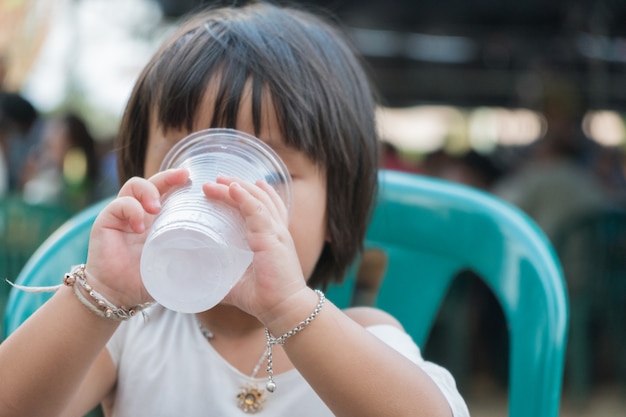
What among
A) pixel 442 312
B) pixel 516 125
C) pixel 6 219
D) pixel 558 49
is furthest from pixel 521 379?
pixel 516 125

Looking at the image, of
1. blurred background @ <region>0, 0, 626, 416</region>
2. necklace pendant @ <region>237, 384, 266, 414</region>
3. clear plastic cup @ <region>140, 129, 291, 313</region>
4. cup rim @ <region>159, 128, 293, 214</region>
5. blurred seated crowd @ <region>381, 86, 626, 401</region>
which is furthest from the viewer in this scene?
blurred seated crowd @ <region>381, 86, 626, 401</region>

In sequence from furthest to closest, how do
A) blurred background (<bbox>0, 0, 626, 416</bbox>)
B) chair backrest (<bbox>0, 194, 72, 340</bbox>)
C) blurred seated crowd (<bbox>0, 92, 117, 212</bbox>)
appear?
blurred seated crowd (<bbox>0, 92, 117, 212</bbox>) → blurred background (<bbox>0, 0, 626, 416</bbox>) → chair backrest (<bbox>0, 194, 72, 340</bbox>)

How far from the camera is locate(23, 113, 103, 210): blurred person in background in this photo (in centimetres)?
365

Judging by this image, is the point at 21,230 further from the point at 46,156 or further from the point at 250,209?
the point at 250,209

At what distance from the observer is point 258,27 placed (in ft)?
3.60

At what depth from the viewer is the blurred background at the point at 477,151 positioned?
11.3 feet

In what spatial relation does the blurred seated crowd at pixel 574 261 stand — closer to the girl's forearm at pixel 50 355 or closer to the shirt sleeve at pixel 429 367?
the shirt sleeve at pixel 429 367

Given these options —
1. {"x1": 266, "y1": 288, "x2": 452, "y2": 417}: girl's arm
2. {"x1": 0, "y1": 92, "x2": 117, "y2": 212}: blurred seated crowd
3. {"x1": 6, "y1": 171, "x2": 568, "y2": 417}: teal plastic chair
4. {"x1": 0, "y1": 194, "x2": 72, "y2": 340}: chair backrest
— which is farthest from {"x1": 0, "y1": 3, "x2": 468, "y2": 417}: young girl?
{"x1": 0, "y1": 92, "x2": 117, "y2": 212}: blurred seated crowd

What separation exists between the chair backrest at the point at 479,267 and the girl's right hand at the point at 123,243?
0.54 meters

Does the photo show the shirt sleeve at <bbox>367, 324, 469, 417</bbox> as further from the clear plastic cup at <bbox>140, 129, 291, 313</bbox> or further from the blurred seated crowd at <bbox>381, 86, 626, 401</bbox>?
the blurred seated crowd at <bbox>381, 86, 626, 401</bbox>

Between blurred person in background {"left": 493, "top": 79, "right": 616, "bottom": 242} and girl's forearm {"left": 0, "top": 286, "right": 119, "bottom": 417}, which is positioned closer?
girl's forearm {"left": 0, "top": 286, "right": 119, "bottom": 417}

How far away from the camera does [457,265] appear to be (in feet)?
4.32

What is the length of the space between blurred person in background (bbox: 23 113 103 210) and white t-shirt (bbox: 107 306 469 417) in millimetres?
2525

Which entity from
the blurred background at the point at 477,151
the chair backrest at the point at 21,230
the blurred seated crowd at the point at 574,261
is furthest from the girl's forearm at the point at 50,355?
the blurred seated crowd at the point at 574,261
